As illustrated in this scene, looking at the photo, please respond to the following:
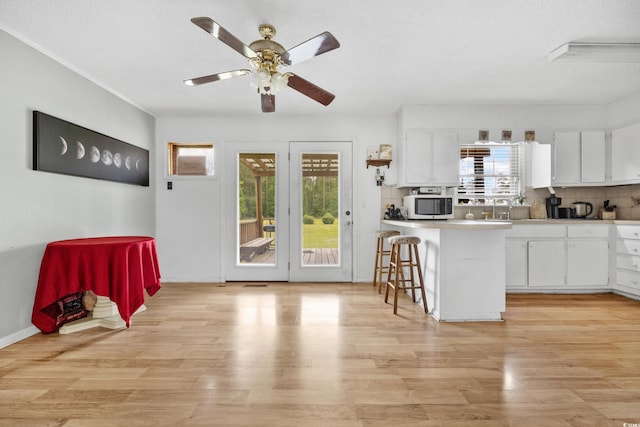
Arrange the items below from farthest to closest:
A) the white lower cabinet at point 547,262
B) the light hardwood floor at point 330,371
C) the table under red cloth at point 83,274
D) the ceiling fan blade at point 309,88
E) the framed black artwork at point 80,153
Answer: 1. the white lower cabinet at point 547,262
2. the framed black artwork at point 80,153
3. the table under red cloth at point 83,274
4. the ceiling fan blade at point 309,88
5. the light hardwood floor at point 330,371

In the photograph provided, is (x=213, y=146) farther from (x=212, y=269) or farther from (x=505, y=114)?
(x=505, y=114)

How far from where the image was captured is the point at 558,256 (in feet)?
13.3

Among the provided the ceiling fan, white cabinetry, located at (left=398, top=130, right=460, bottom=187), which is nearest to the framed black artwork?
the ceiling fan

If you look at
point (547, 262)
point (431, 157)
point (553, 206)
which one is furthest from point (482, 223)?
point (553, 206)

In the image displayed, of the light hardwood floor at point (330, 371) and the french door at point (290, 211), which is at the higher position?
the french door at point (290, 211)

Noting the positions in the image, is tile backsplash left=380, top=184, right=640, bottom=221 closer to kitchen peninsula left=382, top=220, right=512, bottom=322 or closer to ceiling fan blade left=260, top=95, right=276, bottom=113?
kitchen peninsula left=382, top=220, right=512, bottom=322

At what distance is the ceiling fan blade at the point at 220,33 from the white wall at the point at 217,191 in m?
2.53

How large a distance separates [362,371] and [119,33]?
3.16 metres

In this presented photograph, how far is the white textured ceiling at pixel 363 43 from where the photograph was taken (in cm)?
223

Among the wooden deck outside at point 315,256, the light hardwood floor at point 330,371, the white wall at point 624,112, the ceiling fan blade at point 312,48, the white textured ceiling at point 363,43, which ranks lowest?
the light hardwood floor at point 330,371

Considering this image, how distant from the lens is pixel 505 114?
4344 millimetres

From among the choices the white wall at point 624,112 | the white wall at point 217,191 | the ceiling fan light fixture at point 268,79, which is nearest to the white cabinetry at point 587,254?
the white wall at point 624,112

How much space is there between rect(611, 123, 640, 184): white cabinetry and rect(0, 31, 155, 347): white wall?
638 centimetres

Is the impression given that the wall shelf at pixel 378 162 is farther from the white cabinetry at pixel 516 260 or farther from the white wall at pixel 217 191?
the white cabinetry at pixel 516 260
